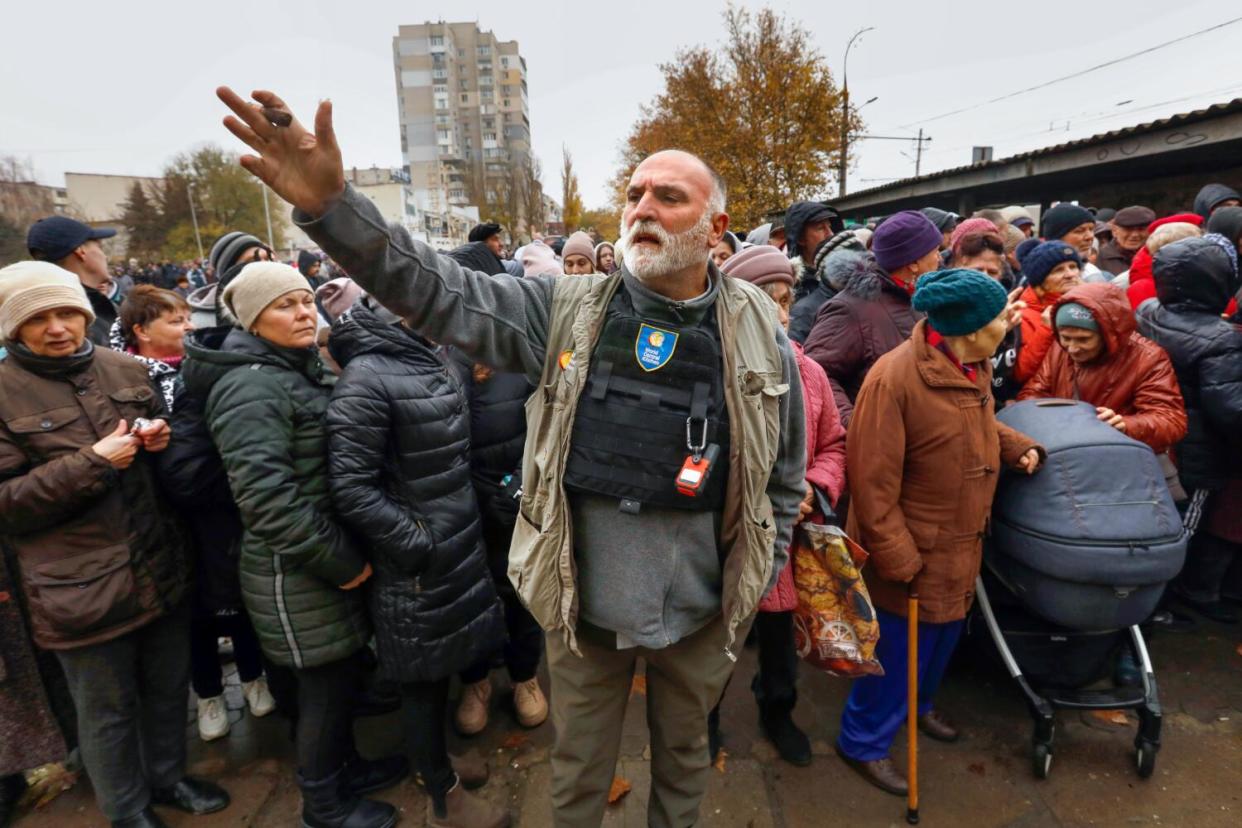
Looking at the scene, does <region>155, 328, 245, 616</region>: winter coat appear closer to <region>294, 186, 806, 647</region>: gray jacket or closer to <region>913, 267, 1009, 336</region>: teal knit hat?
<region>294, 186, 806, 647</region>: gray jacket

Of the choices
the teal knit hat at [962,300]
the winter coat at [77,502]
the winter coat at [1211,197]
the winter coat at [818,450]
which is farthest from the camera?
the winter coat at [1211,197]

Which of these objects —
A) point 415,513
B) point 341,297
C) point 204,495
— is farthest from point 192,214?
point 415,513

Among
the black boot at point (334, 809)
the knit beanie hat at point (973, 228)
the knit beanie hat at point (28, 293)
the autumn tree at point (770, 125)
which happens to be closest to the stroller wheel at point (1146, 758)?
the knit beanie hat at point (973, 228)

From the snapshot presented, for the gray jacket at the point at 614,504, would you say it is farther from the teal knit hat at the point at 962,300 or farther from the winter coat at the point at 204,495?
the winter coat at the point at 204,495

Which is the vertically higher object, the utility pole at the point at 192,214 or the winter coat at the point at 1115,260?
the utility pole at the point at 192,214

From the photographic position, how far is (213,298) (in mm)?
3229

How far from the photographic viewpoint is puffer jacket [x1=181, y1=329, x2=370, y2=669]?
7.00 ft

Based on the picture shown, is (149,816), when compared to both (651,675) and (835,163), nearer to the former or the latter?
(651,675)

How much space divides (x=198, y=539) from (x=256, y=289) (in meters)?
1.18

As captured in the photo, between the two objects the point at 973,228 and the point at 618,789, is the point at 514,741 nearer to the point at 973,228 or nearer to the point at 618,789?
the point at 618,789

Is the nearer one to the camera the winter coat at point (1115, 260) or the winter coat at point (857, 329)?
the winter coat at point (857, 329)

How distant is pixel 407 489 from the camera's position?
236 cm

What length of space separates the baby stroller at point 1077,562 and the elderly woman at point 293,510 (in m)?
2.66

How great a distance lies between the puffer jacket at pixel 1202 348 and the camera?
10.4ft
